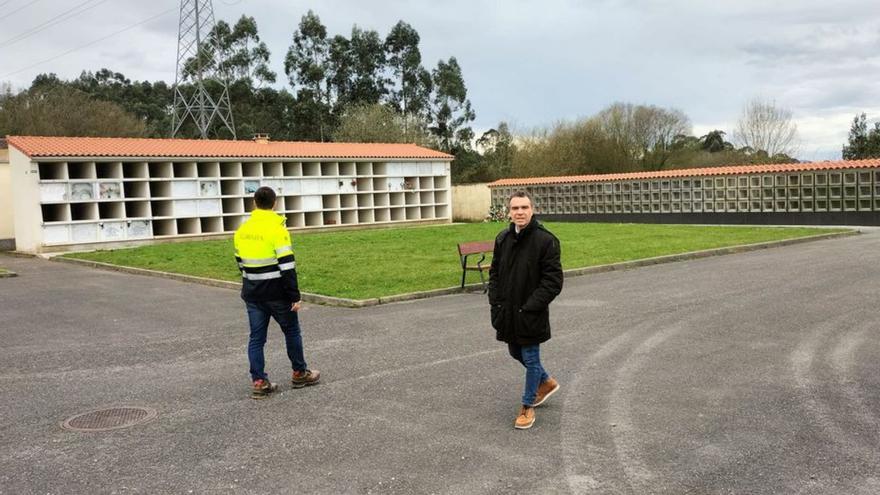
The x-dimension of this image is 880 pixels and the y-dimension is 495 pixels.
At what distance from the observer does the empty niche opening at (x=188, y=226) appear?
1088 inches

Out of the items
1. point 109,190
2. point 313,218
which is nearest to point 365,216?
point 313,218

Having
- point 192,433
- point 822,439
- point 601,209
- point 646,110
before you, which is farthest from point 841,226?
point 646,110

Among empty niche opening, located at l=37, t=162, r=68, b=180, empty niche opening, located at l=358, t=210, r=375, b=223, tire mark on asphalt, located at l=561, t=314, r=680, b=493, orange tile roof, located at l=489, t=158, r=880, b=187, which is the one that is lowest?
tire mark on asphalt, located at l=561, t=314, r=680, b=493

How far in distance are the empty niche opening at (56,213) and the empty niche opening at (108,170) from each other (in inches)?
70.4

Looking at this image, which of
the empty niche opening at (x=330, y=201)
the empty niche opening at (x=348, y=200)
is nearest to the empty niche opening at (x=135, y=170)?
the empty niche opening at (x=330, y=201)

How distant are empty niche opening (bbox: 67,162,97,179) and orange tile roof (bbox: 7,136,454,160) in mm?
507

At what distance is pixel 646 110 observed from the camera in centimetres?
5288

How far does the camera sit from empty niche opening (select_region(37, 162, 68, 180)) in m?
24.4

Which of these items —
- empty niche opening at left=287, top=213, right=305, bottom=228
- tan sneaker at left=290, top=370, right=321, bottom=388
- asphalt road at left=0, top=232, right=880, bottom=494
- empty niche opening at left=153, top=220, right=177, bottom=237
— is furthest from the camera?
empty niche opening at left=287, top=213, right=305, bottom=228

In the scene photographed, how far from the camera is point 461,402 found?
18.5 feet

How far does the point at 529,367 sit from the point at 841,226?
24.3m

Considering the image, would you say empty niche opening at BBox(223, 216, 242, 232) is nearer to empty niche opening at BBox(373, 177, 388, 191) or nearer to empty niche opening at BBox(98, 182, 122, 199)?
empty niche opening at BBox(98, 182, 122, 199)

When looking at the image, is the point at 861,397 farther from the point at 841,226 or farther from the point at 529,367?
the point at 841,226

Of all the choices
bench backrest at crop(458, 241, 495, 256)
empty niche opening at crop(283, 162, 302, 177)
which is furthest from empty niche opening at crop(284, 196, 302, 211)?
bench backrest at crop(458, 241, 495, 256)
